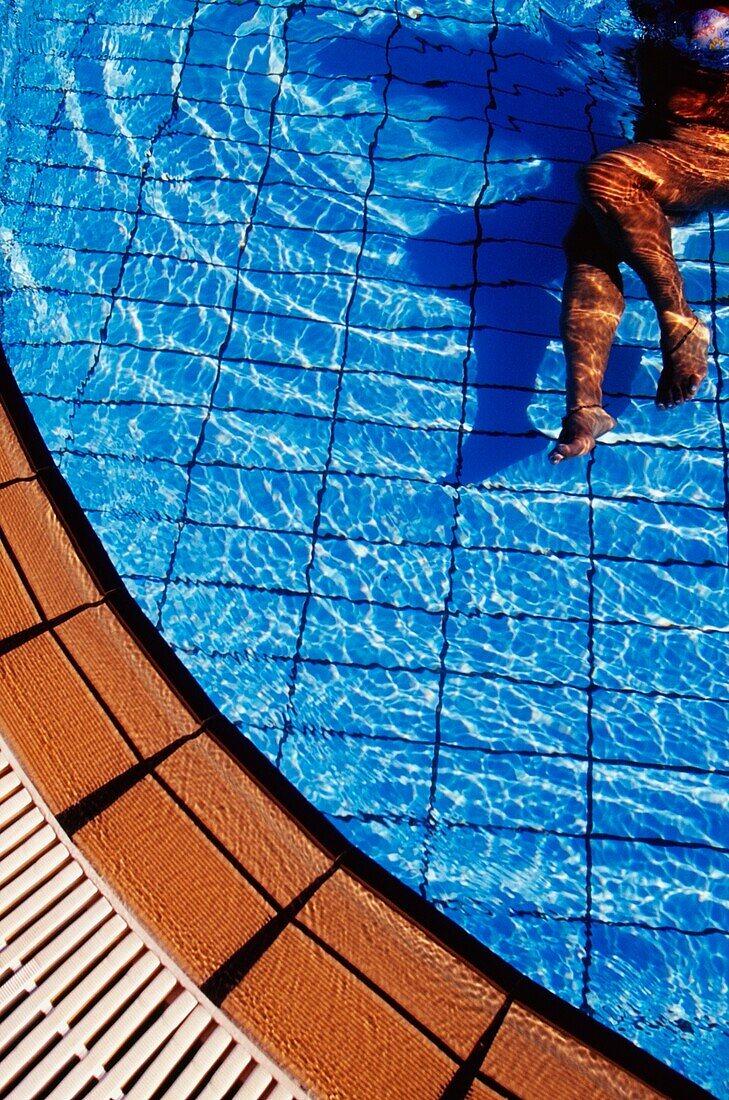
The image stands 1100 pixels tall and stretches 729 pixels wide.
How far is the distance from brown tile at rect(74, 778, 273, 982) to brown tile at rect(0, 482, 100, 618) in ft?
2.82

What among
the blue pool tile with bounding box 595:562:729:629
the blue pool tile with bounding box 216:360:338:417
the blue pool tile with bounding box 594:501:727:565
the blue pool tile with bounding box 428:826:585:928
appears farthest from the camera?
the blue pool tile with bounding box 216:360:338:417

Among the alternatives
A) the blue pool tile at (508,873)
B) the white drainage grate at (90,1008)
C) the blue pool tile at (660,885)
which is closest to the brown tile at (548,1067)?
the blue pool tile at (508,873)

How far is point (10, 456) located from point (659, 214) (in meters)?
2.99

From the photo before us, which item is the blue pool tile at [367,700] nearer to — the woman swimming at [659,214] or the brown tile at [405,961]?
the brown tile at [405,961]

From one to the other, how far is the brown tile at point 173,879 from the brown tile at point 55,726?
146 millimetres

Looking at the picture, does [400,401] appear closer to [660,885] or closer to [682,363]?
[682,363]

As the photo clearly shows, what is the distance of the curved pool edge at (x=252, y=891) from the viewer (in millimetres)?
2553

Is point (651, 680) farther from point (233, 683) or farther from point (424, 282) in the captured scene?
point (424, 282)

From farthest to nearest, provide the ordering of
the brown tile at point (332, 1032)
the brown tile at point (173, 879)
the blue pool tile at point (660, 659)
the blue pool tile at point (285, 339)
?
the blue pool tile at point (285, 339)
the blue pool tile at point (660, 659)
the brown tile at point (173, 879)
the brown tile at point (332, 1032)

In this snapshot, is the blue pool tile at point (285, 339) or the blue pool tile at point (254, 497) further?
the blue pool tile at point (285, 339)

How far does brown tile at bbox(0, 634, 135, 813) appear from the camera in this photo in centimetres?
285

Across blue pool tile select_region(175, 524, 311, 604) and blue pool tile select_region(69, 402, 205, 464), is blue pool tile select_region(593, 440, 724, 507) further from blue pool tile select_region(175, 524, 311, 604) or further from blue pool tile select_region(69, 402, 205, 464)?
blue pool tile select_region(69, 402, 205, 464)

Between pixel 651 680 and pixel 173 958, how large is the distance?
2.09 m

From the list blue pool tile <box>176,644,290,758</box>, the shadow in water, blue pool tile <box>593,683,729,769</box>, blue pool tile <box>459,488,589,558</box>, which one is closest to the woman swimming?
the shadow in water
